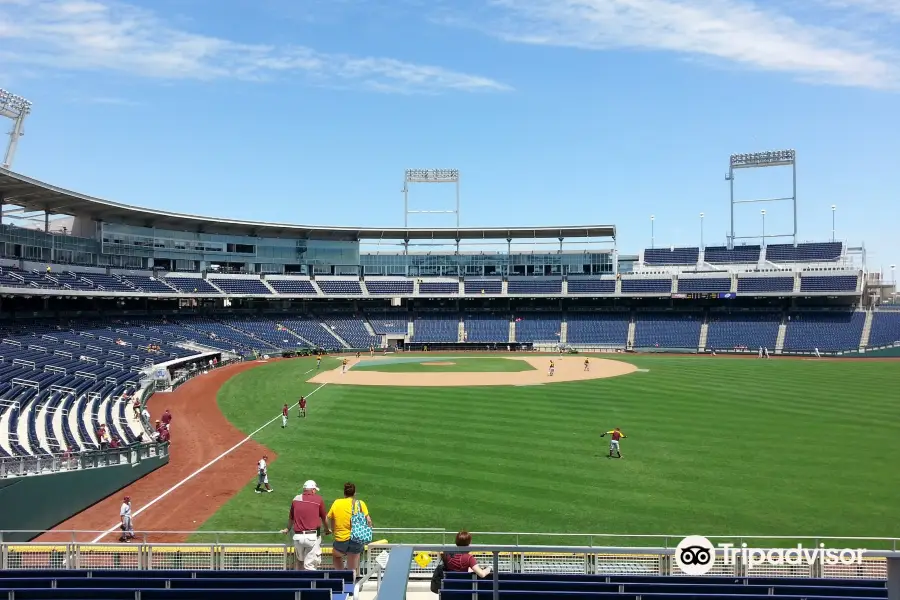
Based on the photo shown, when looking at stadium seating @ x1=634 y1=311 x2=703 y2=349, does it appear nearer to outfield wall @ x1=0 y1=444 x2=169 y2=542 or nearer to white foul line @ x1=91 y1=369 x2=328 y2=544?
white foul line @ x1=91 y1=369 x2=328 y2=544

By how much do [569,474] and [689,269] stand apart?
7198cm

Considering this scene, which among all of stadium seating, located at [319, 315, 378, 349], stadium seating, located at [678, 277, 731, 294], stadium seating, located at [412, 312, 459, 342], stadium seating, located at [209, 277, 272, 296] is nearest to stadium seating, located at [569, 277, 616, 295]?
stadium seating, located at [678, 277, 731, 294]

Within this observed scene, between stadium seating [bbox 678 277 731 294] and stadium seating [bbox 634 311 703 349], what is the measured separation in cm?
344

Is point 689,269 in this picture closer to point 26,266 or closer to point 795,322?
point 795,322

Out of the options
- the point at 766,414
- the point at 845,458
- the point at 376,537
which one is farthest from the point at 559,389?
the point at 376,537

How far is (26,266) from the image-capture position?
157ft

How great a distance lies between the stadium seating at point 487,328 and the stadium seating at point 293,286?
69.4 feet

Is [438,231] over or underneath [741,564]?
over

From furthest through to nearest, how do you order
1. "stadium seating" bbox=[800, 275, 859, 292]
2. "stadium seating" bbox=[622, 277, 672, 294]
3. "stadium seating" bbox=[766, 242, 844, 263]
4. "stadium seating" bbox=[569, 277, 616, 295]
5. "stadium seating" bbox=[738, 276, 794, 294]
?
1. "stadium seating" bbox=[569, 277, 616, 295]
2. "stadium seating" bbox=[766, 242, 844, 263]
3. "stadium seating" bbox=[622, 277, 672, 294]
4. "stadium seating" bbox=[738, 276, 794, 294]
5. "stadium seating" bbox=[800, 275, 859, 292]

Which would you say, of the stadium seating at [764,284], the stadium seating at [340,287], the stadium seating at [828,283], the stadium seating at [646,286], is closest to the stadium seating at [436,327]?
the stadium seating at [340,287]

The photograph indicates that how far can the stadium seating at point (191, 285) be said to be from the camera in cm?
6769

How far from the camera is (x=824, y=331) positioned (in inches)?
2862

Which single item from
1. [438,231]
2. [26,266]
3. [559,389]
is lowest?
[559,389]

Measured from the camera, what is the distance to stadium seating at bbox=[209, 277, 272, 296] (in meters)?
73.6
